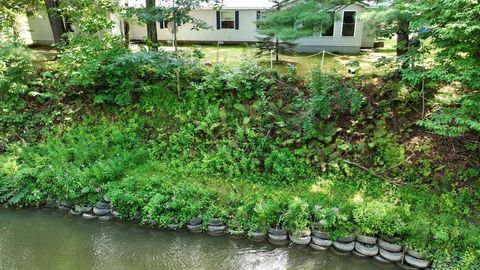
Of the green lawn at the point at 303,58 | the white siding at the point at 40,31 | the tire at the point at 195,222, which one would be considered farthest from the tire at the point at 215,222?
the white siding at the point at 40,31

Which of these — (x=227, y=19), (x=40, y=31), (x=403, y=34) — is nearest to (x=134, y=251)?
(x=403, y=34)

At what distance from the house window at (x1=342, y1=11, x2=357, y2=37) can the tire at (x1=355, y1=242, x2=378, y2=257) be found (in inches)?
442

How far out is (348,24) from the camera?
1480cm

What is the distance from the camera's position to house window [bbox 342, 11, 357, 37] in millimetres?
14664

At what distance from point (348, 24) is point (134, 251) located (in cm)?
1298

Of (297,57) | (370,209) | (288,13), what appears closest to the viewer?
(370,209)

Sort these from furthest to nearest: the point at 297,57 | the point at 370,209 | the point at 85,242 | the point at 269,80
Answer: the point at 297,57, the point at 269,80, the point at 85,242, the point at 370,209

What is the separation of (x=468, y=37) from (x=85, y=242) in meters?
7.94

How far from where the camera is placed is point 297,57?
1365 cm

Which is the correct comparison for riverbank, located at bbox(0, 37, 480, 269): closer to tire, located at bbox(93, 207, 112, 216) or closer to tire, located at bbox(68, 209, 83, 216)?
tire, located at bbox(93, 207, 112, 216)

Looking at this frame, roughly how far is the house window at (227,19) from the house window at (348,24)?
559cm

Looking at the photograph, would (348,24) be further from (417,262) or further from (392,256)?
(417,262)

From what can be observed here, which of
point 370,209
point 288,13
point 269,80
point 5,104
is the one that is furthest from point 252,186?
point 5,104

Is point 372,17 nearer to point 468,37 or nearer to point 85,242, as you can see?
point 468,37
